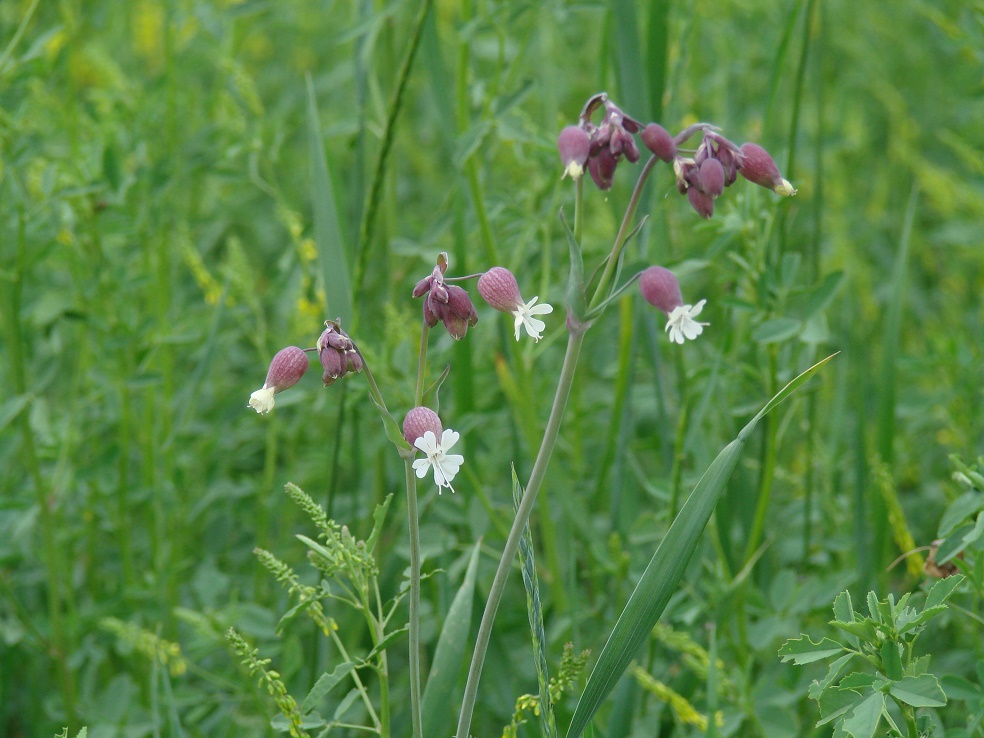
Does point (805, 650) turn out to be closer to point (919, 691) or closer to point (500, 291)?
point (919, 691)

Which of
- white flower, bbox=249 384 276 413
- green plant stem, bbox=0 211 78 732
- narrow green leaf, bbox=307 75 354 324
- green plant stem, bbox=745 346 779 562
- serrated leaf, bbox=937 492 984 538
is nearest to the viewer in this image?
white flower, bbox=249 384 276 413

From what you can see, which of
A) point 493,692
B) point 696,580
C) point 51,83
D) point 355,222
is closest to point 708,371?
point 696,580

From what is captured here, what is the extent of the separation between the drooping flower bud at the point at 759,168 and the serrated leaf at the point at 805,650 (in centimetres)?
54

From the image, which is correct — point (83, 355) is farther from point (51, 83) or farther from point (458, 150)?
point (458, 150)

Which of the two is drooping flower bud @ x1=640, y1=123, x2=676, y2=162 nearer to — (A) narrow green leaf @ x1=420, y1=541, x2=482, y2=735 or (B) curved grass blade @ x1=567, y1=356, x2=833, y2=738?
(B) curved grass blade @ x1=567, y1=356, x2=833, y2=738

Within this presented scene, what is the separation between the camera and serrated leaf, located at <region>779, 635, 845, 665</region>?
1164mm

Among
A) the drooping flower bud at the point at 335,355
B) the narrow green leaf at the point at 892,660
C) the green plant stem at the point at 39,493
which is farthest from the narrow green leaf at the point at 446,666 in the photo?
Answer: the green plant stem at the point at 39,493

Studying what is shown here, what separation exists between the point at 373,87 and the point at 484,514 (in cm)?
92

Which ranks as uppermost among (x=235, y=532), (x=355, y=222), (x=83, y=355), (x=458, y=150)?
(x=458, y=150)

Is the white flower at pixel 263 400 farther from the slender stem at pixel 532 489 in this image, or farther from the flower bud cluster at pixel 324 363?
the slender stem at pixel 532 489

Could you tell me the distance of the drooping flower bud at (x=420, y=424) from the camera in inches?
42.1

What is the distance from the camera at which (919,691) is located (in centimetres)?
111

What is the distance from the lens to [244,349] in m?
3.02

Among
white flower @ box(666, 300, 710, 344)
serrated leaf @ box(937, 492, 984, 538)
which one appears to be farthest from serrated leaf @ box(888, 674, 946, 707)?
white flower @ box(666, 300, 710, 344)
